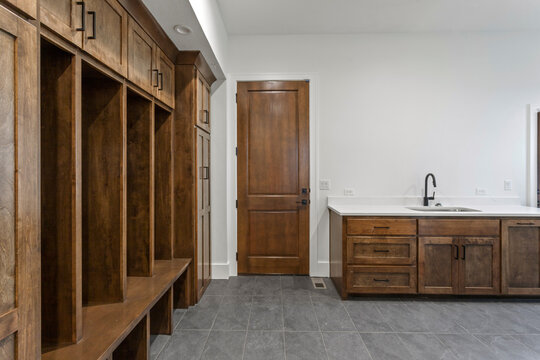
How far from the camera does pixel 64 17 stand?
1115 mm

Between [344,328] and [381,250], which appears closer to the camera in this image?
[344,328]

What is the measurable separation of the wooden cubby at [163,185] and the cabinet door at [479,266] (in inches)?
104

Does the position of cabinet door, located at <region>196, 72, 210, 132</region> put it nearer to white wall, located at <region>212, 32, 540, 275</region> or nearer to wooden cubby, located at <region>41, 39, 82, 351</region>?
white wall, located at <region>212, 32, 540, 275</region>

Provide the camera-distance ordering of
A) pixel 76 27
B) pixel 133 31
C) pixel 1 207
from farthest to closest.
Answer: pixel 133 31
pixel 76 27
pixel 1 207

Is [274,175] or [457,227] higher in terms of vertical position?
[274,175]

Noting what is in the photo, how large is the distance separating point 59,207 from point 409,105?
3.33m

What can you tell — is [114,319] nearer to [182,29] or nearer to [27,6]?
[27,6]

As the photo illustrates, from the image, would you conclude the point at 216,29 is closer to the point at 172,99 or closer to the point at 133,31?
the point at 172,99

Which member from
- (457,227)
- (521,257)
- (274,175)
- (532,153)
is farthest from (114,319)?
(532,153)

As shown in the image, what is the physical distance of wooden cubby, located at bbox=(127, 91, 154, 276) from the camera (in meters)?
1.94

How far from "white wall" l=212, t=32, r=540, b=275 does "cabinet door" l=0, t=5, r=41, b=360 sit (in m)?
2.20

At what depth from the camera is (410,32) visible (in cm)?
310

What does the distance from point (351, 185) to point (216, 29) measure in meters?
2.16

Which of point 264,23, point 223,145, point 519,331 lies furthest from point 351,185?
point 264,23
